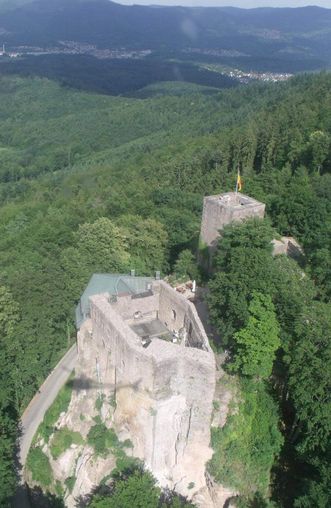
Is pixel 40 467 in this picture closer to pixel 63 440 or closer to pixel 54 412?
pixel 63 440

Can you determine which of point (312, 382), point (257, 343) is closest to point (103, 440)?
point (257, 343)

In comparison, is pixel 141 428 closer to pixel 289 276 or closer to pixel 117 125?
pixel 289 276

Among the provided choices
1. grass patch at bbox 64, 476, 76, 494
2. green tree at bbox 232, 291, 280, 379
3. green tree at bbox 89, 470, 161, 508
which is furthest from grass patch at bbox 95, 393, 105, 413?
green tree at bbox 232, 291, 280, 379

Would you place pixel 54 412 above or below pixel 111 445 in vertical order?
below

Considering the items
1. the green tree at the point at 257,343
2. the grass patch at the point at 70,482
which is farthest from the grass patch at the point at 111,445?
the green tree at the point at 257,343

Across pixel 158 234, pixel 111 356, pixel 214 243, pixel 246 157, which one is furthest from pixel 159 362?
pixel 246 157
